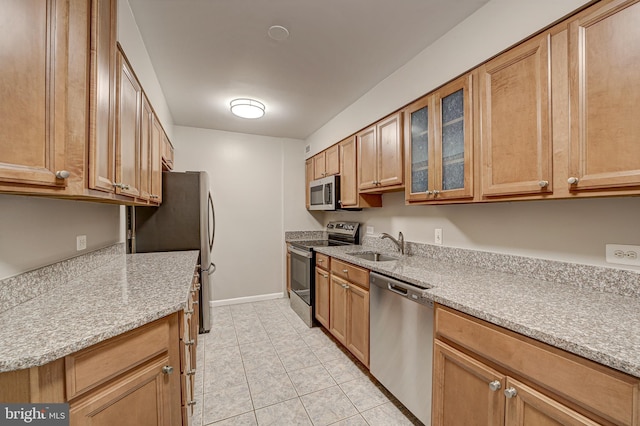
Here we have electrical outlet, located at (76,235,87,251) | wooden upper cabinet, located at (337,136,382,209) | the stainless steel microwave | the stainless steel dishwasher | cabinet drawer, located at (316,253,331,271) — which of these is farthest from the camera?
the stainless steel microwave

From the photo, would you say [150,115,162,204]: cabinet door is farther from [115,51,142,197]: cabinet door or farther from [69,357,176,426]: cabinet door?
[69,357,176,426]: cabinet door

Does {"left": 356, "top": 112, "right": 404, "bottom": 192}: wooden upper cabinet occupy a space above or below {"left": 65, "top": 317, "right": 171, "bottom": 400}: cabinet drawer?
above

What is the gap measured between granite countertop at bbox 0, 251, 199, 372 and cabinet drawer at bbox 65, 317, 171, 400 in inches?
2.1

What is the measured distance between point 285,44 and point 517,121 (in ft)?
5.14

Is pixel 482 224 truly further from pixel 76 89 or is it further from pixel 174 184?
pixel 174 184

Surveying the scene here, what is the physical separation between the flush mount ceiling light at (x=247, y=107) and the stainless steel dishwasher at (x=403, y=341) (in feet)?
6.96

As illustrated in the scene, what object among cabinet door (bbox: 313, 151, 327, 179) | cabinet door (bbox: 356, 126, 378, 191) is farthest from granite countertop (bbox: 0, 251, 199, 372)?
cabinet door (bbox: 313, 151, 327, 179)

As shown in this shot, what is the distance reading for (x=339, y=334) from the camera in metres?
2.50

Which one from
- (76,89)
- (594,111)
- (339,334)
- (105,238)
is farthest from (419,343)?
(105,238)

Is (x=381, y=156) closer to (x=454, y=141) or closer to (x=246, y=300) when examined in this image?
(x=454, y=141)

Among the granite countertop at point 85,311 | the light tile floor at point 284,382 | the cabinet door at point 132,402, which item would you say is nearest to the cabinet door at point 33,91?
the granite countertop at point 85,311

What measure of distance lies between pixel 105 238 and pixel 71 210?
566 millimetres

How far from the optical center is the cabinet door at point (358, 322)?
6.79 feet

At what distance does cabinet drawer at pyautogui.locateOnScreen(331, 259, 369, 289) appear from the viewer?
2.08m
